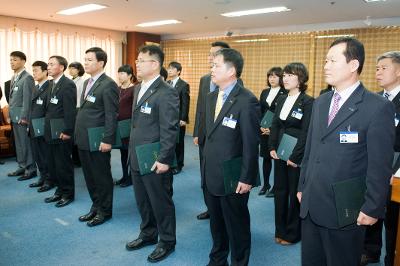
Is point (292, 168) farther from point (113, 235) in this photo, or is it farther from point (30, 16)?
point (30, 16)

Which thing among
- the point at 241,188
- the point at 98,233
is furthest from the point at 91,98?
the point at 241,188

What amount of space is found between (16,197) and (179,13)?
4.01 m

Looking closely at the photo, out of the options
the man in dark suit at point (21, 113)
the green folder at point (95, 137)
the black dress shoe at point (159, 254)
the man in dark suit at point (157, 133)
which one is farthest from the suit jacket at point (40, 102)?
the black dress shoe at point (159, 254)

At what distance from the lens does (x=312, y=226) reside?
5.79 ft

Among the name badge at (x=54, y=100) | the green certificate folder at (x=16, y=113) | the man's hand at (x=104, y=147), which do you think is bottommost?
the man's hand at (x=104, y=147)

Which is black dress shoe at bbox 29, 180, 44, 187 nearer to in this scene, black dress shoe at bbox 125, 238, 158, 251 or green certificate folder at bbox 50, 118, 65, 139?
green certificate folder at bbox 50, 118, 65, 139

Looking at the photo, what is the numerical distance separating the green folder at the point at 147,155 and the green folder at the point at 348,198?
136 centimetres

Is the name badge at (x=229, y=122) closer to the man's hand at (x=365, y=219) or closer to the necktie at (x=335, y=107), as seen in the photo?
the necktie at (x=335, y=107)

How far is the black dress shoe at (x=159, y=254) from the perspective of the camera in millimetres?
2633

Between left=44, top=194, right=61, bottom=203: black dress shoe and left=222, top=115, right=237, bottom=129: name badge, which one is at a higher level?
left=222, top=115, right=237, bottom=129: name badge

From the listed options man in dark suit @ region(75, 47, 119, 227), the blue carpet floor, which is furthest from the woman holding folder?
man in dark suit @ region(75, 47, 119, 227)

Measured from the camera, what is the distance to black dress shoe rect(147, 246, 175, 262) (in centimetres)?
263

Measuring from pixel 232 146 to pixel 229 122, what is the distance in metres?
0.16

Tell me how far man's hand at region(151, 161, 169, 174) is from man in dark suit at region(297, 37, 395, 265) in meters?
1.09
